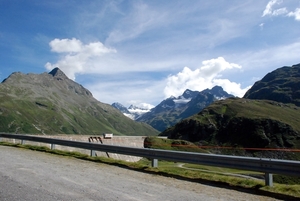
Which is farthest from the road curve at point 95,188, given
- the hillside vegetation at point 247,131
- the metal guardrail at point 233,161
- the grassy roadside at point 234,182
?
the hillside vegetation at point 247,131

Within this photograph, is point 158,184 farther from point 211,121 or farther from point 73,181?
point 211,121

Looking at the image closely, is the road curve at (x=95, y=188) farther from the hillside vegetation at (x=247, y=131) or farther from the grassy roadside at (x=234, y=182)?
the hillside vegetation at (x=247, y=131)

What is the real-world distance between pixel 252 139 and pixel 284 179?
220 ft

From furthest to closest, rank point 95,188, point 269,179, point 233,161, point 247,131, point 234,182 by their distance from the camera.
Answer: point 247,131 < point 233,161 < point 234,182 < point 269,179 < point 95,188

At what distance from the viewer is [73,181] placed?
9.52 meters

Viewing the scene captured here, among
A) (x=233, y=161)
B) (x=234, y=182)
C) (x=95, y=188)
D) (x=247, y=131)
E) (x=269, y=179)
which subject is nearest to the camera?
(x=95, y=188)

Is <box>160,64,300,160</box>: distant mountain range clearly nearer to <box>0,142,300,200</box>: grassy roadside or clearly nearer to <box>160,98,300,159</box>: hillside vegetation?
<box>160,98,300,159</box>: hillside vegetation

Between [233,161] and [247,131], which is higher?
[247,131]

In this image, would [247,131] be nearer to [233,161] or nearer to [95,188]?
[233,161]

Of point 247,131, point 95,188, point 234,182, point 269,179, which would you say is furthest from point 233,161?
point 247,131

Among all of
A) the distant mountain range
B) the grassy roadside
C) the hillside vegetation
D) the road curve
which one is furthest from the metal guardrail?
the hillside vegetation

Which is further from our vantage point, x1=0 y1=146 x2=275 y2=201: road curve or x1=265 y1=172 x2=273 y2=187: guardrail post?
x1=265 y1=172 x2=273 y2=187: guardrail post

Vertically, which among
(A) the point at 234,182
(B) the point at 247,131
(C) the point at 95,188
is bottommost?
(A) the point at 234,182

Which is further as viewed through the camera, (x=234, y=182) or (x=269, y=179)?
(x=234, y=182)
